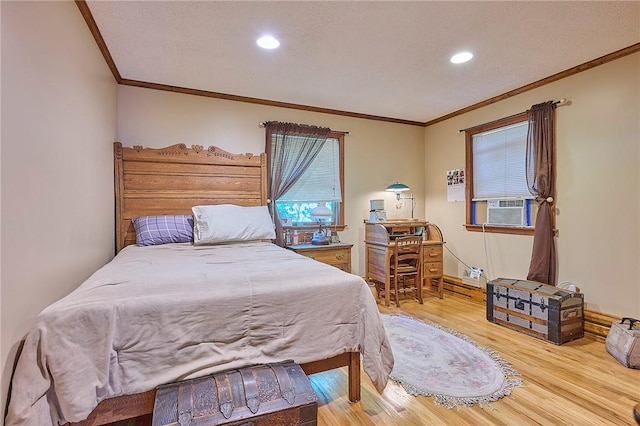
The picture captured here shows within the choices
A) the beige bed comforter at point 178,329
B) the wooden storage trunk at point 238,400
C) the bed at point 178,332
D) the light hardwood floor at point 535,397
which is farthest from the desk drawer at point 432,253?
the wooden storage trunk at point 238,400

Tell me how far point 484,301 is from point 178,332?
142 inches

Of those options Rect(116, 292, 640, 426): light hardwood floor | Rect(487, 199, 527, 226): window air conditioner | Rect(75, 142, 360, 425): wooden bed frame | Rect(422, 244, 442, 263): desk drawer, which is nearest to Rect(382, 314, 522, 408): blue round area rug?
Rect(116, 292, 640, 426): light hardwood floor

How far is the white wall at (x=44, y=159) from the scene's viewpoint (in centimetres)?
119

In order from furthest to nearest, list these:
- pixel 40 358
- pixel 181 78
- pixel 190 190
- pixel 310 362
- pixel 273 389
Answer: pixel 190 190, pixel 181 78, pixel 310 362, pixel 273 389, pixel 40 358

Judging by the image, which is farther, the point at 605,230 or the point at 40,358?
the point at 605,230

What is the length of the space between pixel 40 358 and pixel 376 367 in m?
1.46

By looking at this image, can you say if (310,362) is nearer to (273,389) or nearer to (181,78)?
(273,389)

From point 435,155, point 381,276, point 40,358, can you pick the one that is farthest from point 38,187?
point 435,155

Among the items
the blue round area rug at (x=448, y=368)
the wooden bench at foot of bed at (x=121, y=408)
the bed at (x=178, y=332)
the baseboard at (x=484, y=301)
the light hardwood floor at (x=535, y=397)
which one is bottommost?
the light hardwood floor at (x=535, y=397)

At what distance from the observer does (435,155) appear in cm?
461

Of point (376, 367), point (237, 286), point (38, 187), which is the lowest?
point (376, 367)

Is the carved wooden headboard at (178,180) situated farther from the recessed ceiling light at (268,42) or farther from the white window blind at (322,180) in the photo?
the recessed ceiling light at (268,42)

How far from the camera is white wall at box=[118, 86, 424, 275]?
3.26 meters

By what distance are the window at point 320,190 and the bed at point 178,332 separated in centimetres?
174
